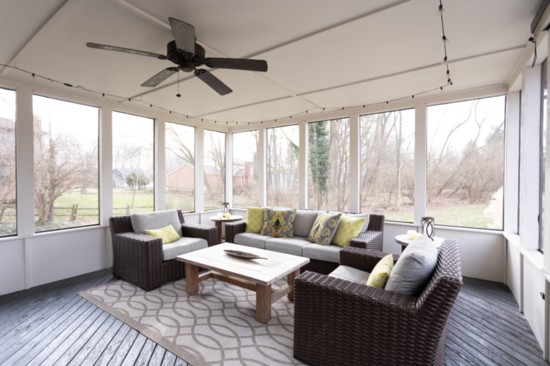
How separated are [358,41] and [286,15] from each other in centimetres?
74

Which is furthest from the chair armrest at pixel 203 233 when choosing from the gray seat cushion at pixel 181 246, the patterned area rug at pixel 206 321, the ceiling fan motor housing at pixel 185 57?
the ceiling fan motor housing at pixel 185 57

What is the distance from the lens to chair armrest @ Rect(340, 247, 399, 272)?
2621 millimetres

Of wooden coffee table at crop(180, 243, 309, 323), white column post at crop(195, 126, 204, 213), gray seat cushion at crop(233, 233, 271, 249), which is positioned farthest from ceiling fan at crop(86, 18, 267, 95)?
white column post at crop(195, 126, 204, 213)

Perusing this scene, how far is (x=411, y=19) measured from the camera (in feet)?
6.61

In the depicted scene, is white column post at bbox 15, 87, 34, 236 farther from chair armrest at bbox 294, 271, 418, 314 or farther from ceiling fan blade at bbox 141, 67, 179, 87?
chair armrest at bbox 294, 271, 418, 314

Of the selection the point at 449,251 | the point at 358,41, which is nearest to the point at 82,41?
the point at 358,41

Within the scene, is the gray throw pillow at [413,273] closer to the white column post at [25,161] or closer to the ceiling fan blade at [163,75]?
the ceiling fan blade at [163,75]

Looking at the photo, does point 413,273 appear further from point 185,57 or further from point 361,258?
point 185,57

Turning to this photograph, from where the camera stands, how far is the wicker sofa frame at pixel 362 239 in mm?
3350

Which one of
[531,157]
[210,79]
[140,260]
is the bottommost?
[140,260]

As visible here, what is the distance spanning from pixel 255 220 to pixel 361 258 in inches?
87.7

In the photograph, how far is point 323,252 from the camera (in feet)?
11.4

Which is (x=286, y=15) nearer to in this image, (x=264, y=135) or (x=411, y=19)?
(x=411, y=19)

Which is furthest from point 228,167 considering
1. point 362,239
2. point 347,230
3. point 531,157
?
point 531,157
